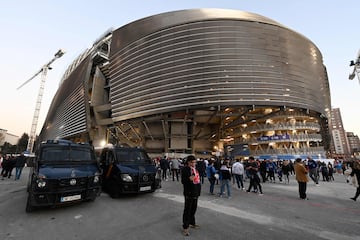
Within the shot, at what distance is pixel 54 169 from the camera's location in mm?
5414

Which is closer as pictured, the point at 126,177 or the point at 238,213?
the point at 238,213

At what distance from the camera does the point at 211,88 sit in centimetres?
3222

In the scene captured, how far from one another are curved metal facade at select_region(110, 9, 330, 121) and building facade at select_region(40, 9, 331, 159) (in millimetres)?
197

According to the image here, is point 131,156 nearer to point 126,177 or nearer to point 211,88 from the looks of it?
point 126,177

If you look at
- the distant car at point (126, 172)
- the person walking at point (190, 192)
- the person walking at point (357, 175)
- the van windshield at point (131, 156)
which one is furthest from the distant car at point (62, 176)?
the person walking at point (357, 175)

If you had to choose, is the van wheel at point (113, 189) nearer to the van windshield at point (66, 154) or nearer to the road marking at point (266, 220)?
the van windshield at point (66, 154)

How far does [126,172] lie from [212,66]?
30.6 metres

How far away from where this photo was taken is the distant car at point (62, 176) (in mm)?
4906

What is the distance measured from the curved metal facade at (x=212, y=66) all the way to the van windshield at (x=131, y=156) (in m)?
24.5

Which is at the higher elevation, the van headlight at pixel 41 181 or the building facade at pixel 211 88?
the building facade at pixel 211 88

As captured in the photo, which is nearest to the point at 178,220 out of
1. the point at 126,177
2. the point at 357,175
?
the point at 126,177

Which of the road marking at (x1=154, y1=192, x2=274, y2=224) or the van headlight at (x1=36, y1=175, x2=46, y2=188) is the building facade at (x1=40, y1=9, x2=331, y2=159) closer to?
the road marking at (x1=154, y1=192, x2=274, y2=224)

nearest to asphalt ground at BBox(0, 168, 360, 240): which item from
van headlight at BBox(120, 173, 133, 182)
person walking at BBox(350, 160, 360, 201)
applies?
person walking at BBox(350, 160, 360, 201)

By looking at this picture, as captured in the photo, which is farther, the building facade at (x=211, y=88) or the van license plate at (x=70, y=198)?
the building facade at (x=211, y=88)
